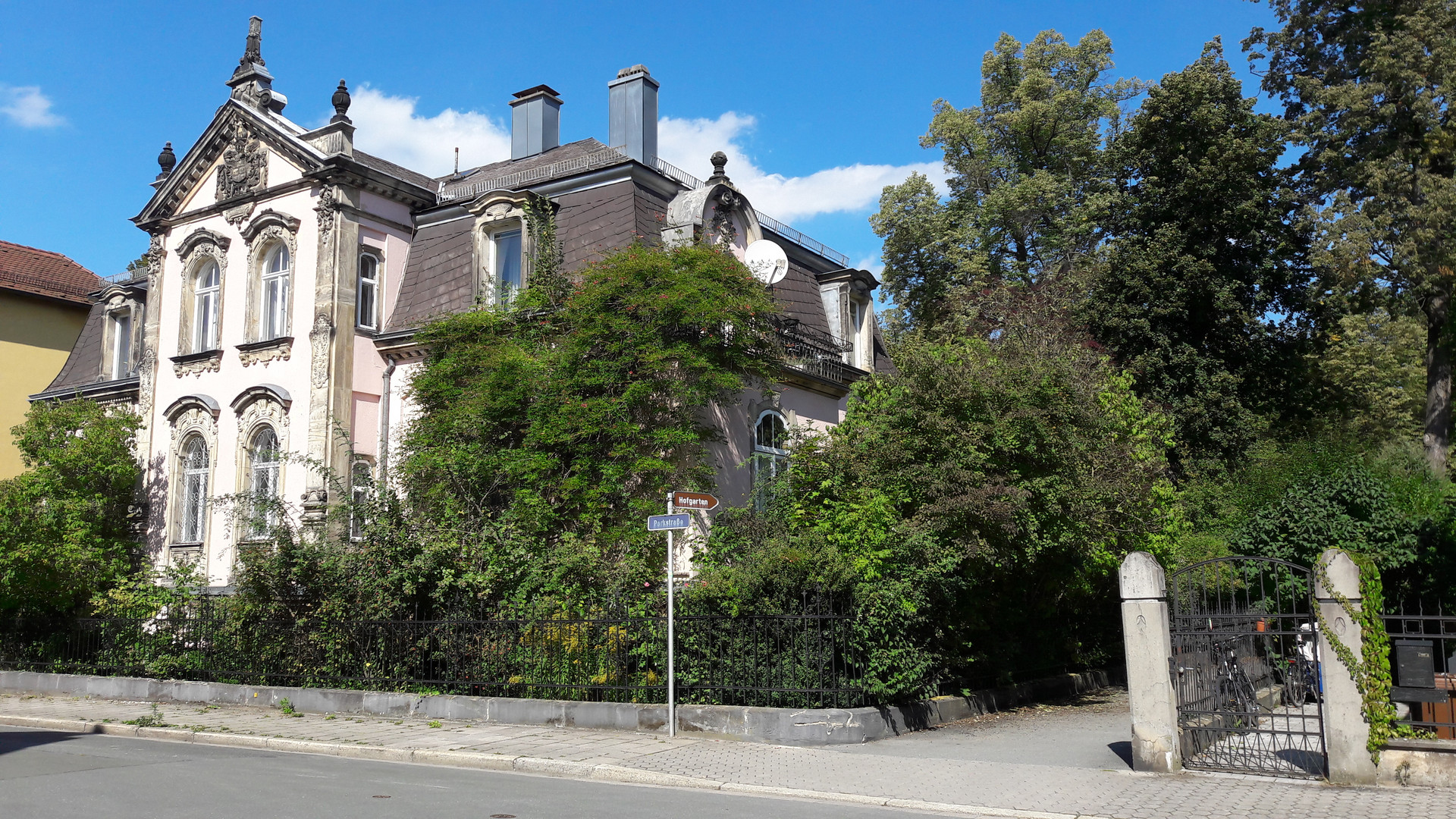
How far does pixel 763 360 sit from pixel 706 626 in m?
7.31

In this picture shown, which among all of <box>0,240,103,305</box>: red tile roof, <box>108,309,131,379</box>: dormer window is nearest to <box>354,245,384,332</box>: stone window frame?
<box>108,309,131,379</box>: dormer window

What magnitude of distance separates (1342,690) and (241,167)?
78.3 feet

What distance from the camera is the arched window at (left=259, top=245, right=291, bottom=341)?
928 inches

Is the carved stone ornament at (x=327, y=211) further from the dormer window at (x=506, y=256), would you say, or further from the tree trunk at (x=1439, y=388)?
the tree trunk at (x=1439, y=388)

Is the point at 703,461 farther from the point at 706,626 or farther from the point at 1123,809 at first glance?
the point at 1123,809

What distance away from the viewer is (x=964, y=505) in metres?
13.7

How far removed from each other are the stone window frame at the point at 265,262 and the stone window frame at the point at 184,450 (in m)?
2.06

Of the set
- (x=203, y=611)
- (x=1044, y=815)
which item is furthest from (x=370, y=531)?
(x=1044, y=815)

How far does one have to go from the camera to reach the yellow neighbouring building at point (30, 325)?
102 feet

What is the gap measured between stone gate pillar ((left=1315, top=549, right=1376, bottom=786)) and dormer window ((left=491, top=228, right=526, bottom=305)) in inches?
634

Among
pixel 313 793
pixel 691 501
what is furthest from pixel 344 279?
pixel 313 793

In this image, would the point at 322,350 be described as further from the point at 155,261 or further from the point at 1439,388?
the point at 1439,388

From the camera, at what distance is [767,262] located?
2055 centimetres

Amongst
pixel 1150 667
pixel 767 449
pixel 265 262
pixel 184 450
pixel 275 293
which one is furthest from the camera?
pixel 184 450
